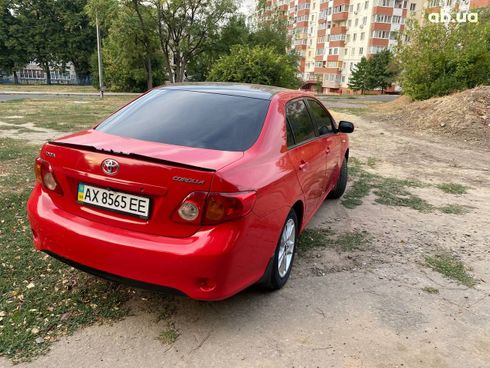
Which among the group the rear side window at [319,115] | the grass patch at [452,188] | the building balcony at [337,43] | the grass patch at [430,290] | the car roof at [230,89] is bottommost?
the grass patch at [452,188]

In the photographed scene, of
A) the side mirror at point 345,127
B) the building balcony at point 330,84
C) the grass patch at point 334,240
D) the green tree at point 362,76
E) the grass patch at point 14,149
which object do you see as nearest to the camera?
the grass patch at point 334,240

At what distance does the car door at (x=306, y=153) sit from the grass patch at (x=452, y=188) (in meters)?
3.45

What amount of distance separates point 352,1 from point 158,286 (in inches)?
2880

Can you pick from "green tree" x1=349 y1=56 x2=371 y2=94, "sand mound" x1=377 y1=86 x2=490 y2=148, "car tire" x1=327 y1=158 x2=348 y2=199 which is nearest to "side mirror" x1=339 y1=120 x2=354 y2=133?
"car tire" x1=327 y1=158 x2=348 y2=199

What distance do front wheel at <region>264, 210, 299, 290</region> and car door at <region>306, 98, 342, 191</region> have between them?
125 centimetres

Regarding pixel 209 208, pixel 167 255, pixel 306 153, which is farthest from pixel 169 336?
pixel 306 153

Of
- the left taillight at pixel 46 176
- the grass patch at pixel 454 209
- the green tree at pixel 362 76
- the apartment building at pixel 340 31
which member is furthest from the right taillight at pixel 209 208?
the green tree at pixel 362 76

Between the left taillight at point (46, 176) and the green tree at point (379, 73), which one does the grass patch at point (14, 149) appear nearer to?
the left taillight at point (46, 176)

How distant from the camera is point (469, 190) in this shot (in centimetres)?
709

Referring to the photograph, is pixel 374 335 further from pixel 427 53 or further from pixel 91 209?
pixel 427 53

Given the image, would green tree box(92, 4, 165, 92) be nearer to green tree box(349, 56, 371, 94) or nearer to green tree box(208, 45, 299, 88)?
green tree box(208, 45, 299, 88)

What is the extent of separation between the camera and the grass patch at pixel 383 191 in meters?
5.99

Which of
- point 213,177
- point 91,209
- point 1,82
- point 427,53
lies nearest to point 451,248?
point 213,177

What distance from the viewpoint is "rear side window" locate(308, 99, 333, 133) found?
4.53 m
